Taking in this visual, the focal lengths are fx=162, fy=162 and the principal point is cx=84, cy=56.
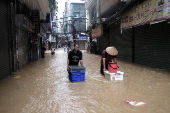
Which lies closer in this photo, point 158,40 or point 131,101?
point 131,101

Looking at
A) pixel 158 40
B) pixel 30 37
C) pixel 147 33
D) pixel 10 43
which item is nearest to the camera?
pixel 10 43

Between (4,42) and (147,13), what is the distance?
7690 millimetres

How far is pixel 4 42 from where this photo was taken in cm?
796

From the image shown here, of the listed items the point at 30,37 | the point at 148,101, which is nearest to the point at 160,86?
the point at 148,101

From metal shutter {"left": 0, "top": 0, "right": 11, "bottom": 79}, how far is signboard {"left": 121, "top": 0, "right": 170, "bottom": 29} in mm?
7503

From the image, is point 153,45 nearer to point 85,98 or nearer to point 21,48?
point 85,98

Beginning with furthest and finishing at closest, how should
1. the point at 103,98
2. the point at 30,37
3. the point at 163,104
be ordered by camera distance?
1. the point at 30,37
2. the point at 103,98
3. the point at 163,104

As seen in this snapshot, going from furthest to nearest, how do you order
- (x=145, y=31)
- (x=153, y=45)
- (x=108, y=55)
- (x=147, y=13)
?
(x=145, y=31), (x=153, y=45), (x=147, y=13), (x=108, y=55)

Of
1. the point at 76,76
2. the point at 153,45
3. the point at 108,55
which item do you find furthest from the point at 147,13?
the point at 76,76

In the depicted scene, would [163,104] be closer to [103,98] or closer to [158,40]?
[103,98]

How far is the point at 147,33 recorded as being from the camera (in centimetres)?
1142

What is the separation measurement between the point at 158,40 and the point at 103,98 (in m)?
A: 7.10

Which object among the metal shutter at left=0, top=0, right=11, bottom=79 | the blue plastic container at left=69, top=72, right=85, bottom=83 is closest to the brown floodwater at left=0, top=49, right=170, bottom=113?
the blue plastic container at left=69, top=72, right=85, bottom=83

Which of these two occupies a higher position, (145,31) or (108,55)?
(145,31)
